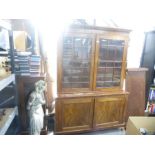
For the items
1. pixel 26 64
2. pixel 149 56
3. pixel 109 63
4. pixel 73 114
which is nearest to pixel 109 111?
pixel 73 114

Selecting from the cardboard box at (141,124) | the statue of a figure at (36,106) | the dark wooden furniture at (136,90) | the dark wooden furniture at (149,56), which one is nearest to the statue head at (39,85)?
the statue of a figure at (36,106)

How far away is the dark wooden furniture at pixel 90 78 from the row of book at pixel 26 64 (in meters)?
0.30

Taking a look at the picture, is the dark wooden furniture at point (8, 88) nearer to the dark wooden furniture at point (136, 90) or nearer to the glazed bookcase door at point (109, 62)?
the glazed bookcase door at point (109, 62)

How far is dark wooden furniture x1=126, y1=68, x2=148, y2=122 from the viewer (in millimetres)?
2246

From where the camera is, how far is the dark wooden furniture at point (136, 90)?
2246 millimetres

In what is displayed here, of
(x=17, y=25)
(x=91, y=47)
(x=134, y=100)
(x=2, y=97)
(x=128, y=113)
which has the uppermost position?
(x=17, y=25)

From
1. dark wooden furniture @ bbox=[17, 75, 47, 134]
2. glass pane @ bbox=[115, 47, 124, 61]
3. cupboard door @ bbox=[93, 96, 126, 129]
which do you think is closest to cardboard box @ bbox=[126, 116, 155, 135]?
cupboard door @ bbox=[93, 96, 126, 129]

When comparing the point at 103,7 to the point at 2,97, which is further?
the point at 2,97

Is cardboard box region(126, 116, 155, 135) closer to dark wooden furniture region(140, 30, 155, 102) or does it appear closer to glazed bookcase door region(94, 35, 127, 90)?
glazed bookcase door region(94, 35, 127, 90)

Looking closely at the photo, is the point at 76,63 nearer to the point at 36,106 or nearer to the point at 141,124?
the point at 36,106

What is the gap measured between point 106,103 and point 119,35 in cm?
100
